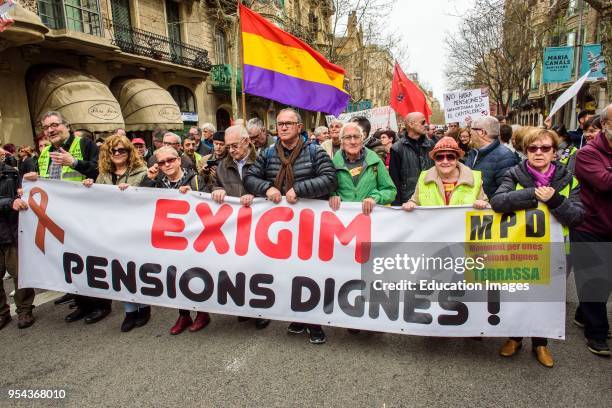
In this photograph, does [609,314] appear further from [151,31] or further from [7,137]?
[151,31]

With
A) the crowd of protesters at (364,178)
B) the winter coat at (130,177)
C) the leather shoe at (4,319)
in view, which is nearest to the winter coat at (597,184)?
the crowd of protesters at (364,178)

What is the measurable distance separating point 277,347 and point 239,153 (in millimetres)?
1801

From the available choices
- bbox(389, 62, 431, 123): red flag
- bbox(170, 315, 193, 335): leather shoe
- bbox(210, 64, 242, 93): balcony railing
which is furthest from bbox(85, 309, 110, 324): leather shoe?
bbox(210, 64, 242, 93): balcony railing

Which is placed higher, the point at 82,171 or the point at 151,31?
the point at 151,31


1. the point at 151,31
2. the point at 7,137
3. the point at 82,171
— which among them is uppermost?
the point at 151,31

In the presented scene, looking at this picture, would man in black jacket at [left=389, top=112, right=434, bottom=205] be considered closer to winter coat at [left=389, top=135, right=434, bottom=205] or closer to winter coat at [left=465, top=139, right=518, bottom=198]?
winter coat at [left=389, top=135, right=434, bottom=205]

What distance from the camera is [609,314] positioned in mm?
3785

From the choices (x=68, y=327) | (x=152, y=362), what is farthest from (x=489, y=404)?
(x=68, y=327)

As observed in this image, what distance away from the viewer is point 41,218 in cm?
385

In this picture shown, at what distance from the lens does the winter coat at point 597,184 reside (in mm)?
2889

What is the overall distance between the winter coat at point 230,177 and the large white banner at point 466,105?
6.20m

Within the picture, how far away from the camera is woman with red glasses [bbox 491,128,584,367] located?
→ 9.25 feet

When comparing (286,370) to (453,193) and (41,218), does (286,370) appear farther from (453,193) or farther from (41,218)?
(41,218)

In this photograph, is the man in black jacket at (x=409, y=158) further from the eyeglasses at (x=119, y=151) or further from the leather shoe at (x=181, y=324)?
the eyeglasses at (x=119, y=151)
